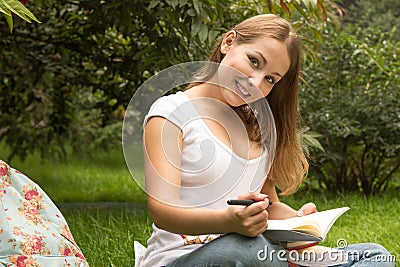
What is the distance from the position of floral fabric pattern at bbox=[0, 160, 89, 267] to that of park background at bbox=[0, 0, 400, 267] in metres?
0.83

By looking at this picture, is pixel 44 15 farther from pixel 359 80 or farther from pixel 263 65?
→ pixel 263 65

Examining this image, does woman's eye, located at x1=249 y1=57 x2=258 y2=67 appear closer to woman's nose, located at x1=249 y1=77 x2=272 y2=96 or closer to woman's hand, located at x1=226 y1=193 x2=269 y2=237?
woman's nose, located at x1=249 y1=77 x2=272 y2=96

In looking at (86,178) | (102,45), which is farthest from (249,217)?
(86,178)

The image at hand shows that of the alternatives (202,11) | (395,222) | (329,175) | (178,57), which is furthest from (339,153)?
(202,11)

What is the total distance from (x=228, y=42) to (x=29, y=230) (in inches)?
26.4

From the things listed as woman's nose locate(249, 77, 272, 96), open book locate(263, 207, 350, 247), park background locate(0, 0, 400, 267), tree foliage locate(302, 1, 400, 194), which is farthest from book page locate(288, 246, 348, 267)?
tree foliage locate(302, 1, 400, 194)

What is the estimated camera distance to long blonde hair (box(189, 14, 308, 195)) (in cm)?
189

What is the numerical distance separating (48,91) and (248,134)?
10.0ft

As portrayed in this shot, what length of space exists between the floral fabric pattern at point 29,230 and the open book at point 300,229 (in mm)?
484

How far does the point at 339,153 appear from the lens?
177 inches

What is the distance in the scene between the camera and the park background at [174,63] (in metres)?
3.17

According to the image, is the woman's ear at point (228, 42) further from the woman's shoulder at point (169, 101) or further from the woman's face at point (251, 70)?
the woman's shoulder at point (169, 101)

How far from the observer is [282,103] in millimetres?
2045

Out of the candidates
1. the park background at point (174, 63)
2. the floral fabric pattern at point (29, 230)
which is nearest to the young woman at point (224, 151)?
the floral fabric pattern at point (29, 230)
